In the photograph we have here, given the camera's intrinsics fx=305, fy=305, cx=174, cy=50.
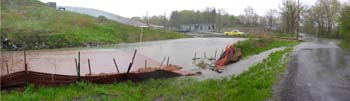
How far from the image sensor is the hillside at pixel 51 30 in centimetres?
2977

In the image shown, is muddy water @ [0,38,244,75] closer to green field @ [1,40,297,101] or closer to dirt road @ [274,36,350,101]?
green field @ [1,40,297,101]

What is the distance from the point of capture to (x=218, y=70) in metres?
13.9

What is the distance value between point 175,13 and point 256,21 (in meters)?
26.5

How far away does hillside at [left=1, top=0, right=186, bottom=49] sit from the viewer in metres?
29.8

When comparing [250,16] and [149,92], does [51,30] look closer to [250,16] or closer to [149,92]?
[149,92]

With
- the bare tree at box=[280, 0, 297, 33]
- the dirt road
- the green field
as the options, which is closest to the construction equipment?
the dirt road

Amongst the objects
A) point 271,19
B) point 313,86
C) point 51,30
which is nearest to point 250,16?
point 271,19

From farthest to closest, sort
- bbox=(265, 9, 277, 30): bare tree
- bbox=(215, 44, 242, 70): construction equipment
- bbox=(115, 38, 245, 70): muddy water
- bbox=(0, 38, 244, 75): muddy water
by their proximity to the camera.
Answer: bbox=(265, 9, 277, 30): bare tree, bbox=(115, 38, 245, 70): muddy water, bbox=(215, 44, 242, 70): construction equipment, bbox=(0, 38, 244, 75): muddy water

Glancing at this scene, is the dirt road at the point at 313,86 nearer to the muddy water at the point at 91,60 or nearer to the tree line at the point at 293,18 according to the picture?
the muddy water at the point at 91,60

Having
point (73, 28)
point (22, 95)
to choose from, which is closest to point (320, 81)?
point (22, 95)

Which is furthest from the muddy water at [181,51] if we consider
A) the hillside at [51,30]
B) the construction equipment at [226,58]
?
the hillside at [51,30]

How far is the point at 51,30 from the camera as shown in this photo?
34562 millimetres

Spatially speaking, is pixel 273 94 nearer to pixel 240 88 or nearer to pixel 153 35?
pixel 240 88

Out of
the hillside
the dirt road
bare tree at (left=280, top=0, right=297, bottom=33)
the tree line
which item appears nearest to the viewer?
the dirt road
